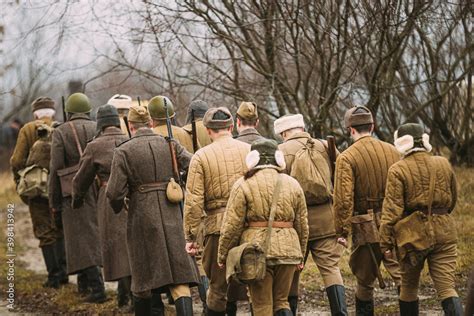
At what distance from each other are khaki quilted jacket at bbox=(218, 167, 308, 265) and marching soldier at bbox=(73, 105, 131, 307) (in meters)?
2.76

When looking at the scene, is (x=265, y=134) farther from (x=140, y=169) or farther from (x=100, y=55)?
(x=140, y=169)

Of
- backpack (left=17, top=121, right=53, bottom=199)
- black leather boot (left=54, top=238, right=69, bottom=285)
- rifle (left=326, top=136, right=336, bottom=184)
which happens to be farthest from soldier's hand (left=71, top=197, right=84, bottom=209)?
rifle (left=326, top=136, right=336, bottom=184)

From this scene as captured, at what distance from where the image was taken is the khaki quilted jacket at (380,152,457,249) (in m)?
8.83

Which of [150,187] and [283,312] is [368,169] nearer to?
[283,312]

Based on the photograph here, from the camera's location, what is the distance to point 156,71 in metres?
14.4

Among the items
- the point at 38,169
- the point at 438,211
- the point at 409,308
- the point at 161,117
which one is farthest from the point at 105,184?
the point at 438,211

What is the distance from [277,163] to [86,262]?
14.8 feet

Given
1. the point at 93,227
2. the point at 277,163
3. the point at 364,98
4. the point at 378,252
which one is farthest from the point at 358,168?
the point at 364,98

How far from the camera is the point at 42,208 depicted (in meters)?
13.4

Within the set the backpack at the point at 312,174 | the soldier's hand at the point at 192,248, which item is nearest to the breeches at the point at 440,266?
the backpack at the point at 312,174

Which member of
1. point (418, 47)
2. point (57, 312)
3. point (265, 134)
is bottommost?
point (57, 312)

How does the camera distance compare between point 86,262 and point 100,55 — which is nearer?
point 86,262

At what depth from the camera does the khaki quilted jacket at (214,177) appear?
9094mm

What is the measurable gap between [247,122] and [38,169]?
3868 millimetres
